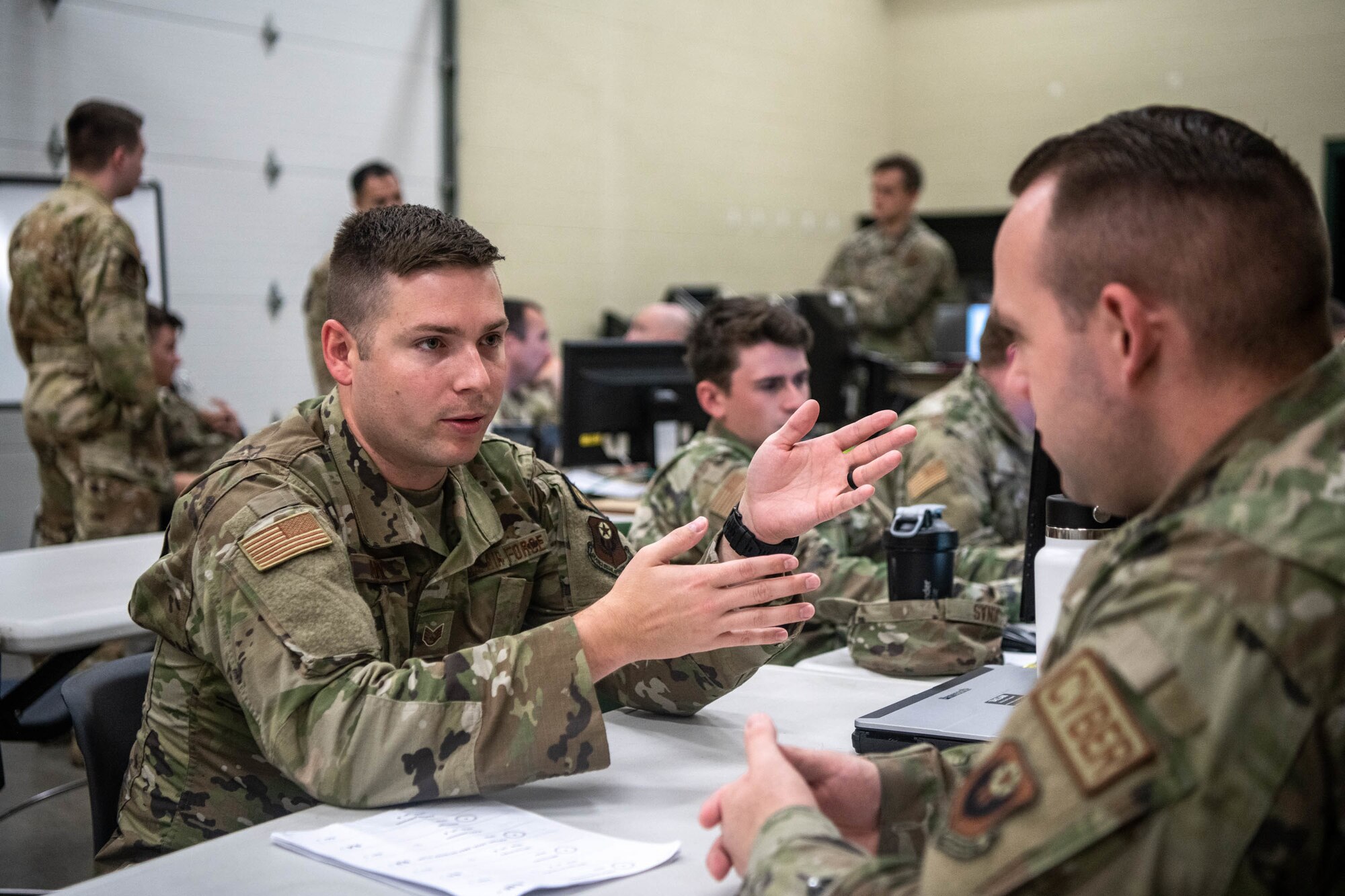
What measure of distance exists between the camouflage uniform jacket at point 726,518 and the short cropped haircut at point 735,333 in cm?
18

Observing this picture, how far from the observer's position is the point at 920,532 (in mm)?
1906

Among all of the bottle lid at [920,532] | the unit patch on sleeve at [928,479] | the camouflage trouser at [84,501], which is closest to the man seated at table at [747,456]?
the unit patch on sleeve at [928,479]

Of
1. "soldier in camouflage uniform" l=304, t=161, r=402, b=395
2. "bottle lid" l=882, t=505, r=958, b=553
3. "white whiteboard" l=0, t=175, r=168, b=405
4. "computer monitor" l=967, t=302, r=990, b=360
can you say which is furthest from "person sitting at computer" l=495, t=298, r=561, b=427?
"bottle lid" l=882, t=505, r=958, b=553

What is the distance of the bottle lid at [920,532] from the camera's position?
6.20ft

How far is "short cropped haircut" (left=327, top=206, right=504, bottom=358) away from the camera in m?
1.58

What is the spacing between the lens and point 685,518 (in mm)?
2453

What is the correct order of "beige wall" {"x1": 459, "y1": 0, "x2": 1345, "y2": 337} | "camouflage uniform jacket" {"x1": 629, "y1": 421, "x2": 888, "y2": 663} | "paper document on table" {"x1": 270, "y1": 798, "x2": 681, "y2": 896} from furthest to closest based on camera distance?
"beige wall" {"x1": 459, "y1": 0, "x2": 1345, "y2": 337} → "camouflage uniform jacket" {"x1": 629, "y1": 421, "x2": 888, "y2": 663} → "paper document on table" {"x1": 270, "y1": 798, "x2": 681, "y2": 896}

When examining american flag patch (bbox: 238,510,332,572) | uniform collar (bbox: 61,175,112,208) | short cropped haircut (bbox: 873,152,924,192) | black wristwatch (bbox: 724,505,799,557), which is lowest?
black wristwatch (bbox: 724,505,799,557)

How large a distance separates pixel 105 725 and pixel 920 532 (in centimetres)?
115

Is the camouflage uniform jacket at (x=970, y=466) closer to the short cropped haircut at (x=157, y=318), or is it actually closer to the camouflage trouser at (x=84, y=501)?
the camouflage trouser at (x=84, y=501)

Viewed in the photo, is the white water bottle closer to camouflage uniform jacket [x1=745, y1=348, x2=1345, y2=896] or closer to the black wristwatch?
the black wristwatch

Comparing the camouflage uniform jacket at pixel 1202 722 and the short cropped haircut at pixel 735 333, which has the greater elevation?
the short cropped haircut at pixel 735 333

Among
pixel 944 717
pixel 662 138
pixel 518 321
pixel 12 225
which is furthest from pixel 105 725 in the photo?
pixel 662 138

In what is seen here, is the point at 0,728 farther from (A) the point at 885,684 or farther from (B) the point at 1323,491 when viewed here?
(B) the point at 1323,491
